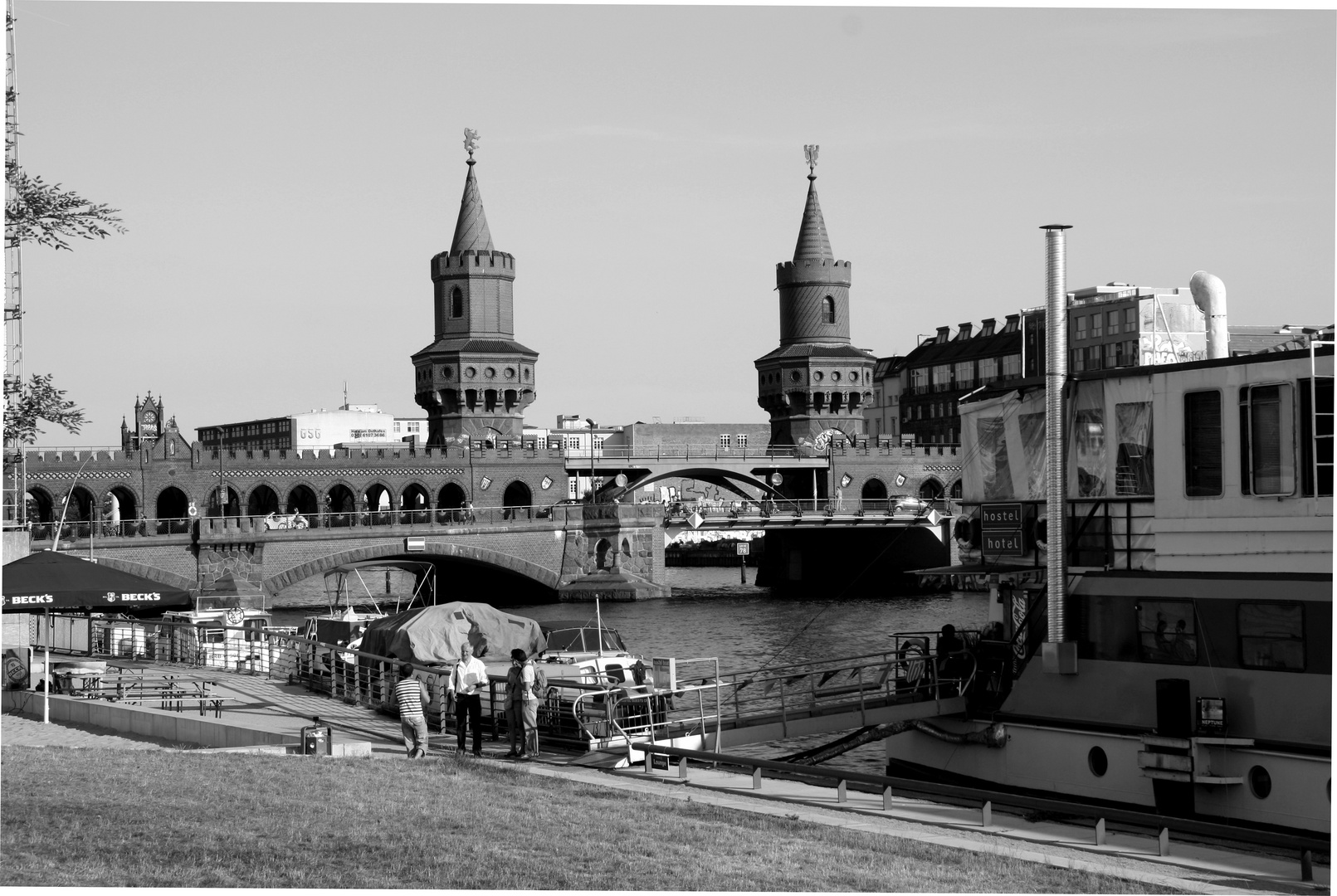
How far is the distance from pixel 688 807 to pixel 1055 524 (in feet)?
26.7

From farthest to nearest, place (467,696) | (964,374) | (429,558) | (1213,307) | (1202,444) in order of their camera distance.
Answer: (964,374) < (429,558) < (1213,307) < (1202,444) < (467,696)

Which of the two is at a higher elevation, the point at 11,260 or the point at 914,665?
the point at 11,260

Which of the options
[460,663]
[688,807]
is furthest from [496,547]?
[688,807]

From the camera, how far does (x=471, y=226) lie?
4146 inches

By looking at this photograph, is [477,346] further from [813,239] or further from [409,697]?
[409,697]

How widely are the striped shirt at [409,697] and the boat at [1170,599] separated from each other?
8.57 m

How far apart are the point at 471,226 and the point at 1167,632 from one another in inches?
3423

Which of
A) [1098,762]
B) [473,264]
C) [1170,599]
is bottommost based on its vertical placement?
[1098,762]

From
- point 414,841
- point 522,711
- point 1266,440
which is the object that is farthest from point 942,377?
point 414,841

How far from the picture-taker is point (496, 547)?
267 feet

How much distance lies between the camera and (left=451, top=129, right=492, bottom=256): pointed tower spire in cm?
10525

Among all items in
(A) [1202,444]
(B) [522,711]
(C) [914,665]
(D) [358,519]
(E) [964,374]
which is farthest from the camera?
(E) [964,374]

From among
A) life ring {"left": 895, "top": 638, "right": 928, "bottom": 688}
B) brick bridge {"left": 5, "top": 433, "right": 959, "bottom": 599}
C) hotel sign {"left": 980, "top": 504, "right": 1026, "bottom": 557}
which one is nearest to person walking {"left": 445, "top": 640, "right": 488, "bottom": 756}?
life ring {"left": 895, "top": 638, "right": 928, "bottom": 688}

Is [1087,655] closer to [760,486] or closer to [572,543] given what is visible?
[572,543]
